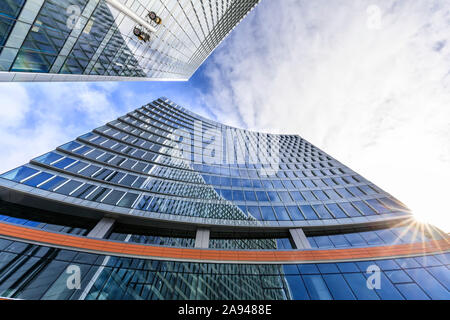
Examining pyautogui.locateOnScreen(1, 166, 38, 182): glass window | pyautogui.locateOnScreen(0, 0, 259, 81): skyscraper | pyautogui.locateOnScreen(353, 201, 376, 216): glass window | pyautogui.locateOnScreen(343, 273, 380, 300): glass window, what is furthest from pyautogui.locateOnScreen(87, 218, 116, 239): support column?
pyautogui.locateOnScreen(353, 201, 376, 216): glass window

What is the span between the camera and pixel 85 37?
613 inches

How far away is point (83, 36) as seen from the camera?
15.3 m

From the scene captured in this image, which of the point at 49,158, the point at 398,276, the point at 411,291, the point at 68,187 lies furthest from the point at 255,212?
the point at 49,158

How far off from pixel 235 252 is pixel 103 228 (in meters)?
12.2

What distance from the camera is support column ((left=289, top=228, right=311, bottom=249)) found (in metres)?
17.9

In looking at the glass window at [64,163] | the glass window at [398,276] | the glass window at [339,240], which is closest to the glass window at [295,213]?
the glass window at [339,240]

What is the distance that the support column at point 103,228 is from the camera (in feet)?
51.3

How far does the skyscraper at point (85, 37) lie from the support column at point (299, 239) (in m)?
23.6

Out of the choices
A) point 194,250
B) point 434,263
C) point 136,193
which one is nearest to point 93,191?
point 136,193

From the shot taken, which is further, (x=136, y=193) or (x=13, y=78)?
(x=136, y=193)

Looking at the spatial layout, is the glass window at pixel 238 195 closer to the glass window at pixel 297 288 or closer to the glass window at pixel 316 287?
the glass window at pixel 297 288

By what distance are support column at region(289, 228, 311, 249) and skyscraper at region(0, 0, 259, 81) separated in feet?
77.5
